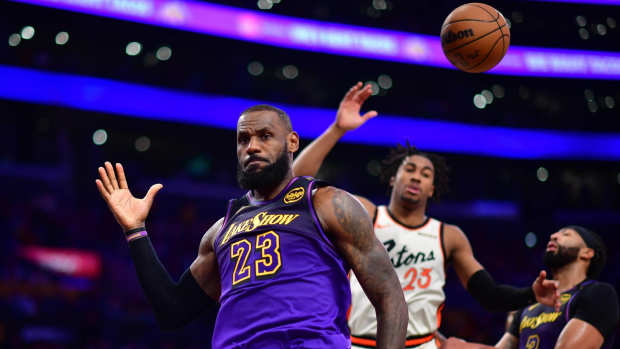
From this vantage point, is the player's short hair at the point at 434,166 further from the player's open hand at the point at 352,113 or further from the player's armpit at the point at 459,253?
the player's open hand at the point at 352,113

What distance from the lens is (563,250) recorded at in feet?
17.0

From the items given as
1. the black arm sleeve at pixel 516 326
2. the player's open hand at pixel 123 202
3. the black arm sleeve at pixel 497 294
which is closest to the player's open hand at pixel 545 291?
the black arm sleeve at pixel 497 294

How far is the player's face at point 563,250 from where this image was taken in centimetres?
518

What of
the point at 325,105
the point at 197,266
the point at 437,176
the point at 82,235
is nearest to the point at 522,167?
the point at 325,105

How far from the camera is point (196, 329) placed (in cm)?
1465

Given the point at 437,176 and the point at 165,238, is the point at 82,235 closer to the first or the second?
the point at 165,238

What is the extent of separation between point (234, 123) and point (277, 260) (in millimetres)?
16192

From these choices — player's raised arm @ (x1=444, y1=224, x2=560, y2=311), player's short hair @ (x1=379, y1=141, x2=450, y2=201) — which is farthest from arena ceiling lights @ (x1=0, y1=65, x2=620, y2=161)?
player's raised arm @ (x1=444, y1=224, x2=560, y2=311)

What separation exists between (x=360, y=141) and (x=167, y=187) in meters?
6.14

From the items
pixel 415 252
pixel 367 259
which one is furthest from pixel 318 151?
pixel 367 259

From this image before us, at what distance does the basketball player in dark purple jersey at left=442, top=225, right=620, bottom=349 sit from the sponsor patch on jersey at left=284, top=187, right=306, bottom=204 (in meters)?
1.82

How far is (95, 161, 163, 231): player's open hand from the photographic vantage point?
3248 mm

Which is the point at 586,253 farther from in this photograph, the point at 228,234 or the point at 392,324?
the point at 228,234

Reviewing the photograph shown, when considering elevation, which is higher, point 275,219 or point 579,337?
point 275,219
